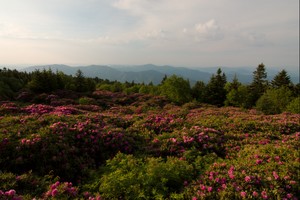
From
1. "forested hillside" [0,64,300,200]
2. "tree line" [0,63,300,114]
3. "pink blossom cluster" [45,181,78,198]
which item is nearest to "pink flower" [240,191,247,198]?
"forested hillside" [0,64,300,200]

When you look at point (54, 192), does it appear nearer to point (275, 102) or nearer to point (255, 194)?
point (255, 194)

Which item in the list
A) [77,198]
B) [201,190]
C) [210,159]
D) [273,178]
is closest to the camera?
[77,198]

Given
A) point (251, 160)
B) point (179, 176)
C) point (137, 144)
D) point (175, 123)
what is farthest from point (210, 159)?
point (175, 123)

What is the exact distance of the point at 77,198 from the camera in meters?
5.66

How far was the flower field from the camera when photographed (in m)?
5.97

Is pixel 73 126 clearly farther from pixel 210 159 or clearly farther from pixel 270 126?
pixel 270 126

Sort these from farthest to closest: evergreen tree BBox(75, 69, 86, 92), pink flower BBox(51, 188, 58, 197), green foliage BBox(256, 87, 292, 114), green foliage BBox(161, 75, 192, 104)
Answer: evergreen tree BBox(75, 69, 86, 92) → green foliage BBox(161, 75, 192, 104) → green foliage BBox(256, 87, 292, 114) → pink flower BBox(51, 188, 58, 197)

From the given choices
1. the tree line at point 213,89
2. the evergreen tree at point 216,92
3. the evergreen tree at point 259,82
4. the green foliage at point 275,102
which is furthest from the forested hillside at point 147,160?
the evergreen tree at point 259,82

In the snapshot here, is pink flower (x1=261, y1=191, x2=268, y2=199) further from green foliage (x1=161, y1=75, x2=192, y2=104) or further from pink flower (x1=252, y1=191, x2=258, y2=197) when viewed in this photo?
green foliage (x1=161, y1=75, x2=192, y2=104)

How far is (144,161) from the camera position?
318 inches

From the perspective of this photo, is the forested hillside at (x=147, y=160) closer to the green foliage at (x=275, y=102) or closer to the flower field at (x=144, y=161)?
the flower field at (x=144, y=161)

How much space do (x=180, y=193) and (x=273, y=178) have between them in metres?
3.28

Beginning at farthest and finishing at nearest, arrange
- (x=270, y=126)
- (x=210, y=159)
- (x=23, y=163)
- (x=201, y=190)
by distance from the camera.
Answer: (x=270, y=126) → (x=210, y=159) → (x=23, y=163) → (x=201, y=190)

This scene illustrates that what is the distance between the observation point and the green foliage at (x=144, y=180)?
19.2 ft
